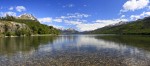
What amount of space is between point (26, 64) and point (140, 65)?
20.5 meters

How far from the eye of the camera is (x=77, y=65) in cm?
3634

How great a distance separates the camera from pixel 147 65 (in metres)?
36.1

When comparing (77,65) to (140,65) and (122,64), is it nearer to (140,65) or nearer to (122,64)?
(122,64)

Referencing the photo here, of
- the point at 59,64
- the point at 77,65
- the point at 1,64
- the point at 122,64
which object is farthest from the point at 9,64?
the point at 122,64

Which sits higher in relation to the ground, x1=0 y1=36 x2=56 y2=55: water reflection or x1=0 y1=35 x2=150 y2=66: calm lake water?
x1=0 y1=36 x2=56 y2=55: water reflection

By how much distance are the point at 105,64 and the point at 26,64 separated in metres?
14.5

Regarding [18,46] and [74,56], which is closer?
[74,56]

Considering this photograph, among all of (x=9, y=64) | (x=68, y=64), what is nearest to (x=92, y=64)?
(x=68, y=64)

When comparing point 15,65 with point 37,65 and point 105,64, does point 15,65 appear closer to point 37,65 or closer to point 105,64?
point 37,65

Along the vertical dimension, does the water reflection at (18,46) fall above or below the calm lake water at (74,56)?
above

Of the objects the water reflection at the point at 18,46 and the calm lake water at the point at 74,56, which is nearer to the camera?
the calm lake water at the point at 74,56

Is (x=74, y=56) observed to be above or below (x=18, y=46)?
below

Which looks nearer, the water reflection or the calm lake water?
the calm lake water

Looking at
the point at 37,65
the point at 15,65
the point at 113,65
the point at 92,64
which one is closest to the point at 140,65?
the point at 113,65
